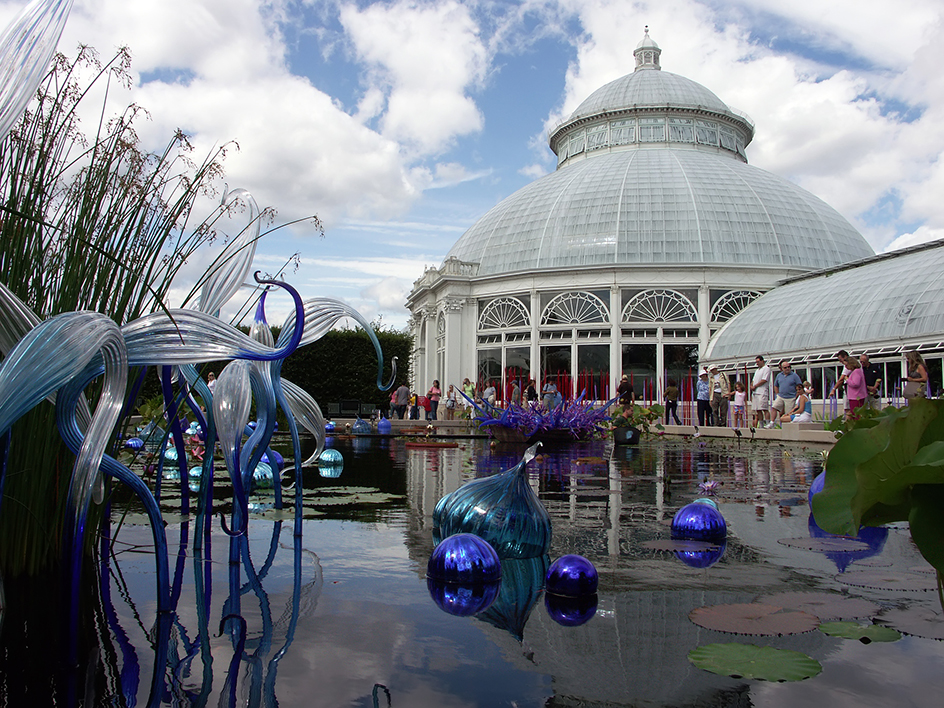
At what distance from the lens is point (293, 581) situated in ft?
8.82

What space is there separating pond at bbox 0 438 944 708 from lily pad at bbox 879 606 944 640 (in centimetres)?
1

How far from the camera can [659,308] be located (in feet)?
95.5

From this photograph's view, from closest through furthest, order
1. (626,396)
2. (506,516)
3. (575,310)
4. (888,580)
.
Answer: (888,580) < (506,516) < (626,396) < (575,310)

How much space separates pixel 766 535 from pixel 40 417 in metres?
3.15

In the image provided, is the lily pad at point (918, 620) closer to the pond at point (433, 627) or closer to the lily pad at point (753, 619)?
the pond at point (433, 627)

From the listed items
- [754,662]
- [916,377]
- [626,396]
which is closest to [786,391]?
[626,396]

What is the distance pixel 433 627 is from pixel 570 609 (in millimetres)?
462

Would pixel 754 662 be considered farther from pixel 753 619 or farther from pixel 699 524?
pixel 699 524

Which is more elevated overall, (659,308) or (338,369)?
(659,308)

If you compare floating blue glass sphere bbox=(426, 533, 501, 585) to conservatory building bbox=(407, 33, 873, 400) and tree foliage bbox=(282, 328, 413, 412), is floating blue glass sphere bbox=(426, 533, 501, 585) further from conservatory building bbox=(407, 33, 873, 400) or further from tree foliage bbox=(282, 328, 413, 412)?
tree foliage bbox=(282, 328, 413, 412)

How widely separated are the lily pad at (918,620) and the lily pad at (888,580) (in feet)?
0.76

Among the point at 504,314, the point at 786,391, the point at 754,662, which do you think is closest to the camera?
the point at 754,662

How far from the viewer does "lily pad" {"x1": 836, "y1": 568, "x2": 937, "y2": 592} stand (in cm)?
270

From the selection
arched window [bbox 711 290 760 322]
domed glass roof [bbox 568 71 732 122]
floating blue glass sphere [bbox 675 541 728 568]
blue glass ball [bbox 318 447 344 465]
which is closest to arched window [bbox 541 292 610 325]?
arched window [bbox 711 290 760 322]
